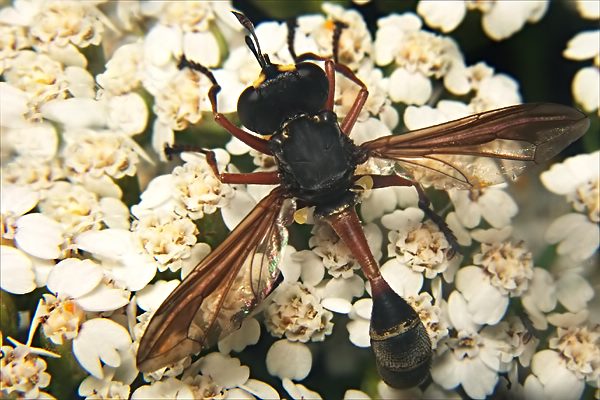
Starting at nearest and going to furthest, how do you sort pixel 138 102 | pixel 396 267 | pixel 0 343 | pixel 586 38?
pixel 0 343 → pixel 396 267 → pixel 138 102 → pixel 586 38

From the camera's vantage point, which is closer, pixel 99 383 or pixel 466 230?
pixel 99 383

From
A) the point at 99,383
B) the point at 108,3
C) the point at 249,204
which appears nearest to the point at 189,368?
the point at 99,383

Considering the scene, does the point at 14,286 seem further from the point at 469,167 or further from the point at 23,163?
the point at 469,167

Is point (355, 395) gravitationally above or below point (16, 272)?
below

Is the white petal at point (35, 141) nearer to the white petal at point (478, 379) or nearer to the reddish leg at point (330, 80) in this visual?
the reddish leg at point (330, 80)

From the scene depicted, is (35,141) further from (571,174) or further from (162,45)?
(571,174)

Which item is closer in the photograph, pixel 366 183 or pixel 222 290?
pixel 222 290

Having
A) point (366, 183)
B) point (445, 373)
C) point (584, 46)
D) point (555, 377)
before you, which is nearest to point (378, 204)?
point (366, 183)
